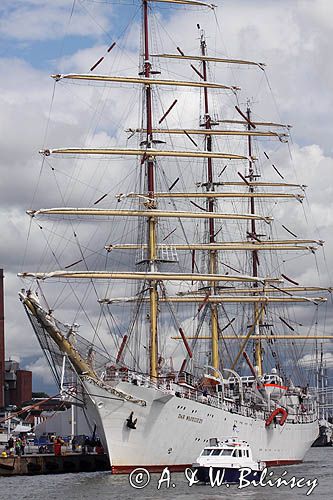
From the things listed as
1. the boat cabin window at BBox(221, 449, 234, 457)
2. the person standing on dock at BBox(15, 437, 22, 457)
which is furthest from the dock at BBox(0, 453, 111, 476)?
the boat cabin window at BBox(221, 449, 234, 457)

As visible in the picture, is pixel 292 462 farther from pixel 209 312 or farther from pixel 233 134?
pixel 233 134

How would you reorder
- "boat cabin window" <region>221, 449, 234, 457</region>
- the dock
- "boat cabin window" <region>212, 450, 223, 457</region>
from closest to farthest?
"boat cabin window" <region>212, 450, 223, 457</region>
"boat cabin window" <region>221, 449, 234, 457</region>
the dock

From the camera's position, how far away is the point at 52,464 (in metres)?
79.6

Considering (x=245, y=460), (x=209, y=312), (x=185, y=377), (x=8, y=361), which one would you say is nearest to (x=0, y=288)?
(x=8, y=361)

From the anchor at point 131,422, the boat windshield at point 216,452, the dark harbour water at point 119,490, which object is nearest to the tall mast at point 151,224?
the anchor at point 131,422

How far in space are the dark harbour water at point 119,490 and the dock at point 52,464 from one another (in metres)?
0.80

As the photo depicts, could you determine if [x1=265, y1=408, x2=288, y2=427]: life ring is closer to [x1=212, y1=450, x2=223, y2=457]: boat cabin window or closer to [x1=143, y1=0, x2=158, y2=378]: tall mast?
[x1=143, y1=0, x2=158, y2=378]: tall mast

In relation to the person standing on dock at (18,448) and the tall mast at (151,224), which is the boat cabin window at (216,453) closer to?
the tall mast at (151,224)

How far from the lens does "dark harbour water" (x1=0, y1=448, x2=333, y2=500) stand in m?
63.9

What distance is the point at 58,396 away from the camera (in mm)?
77125

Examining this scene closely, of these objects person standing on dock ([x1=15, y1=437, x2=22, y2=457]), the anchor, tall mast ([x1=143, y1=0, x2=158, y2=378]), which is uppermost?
tall mast ([x1=143, y1=0, x2=158, y2=378])

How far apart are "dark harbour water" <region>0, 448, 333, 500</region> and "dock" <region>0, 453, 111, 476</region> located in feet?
2.61

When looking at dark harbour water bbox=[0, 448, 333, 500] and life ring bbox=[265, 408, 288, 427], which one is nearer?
dark harbour water bbox=[0, 448, 333, 500]

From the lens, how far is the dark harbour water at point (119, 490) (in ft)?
210
